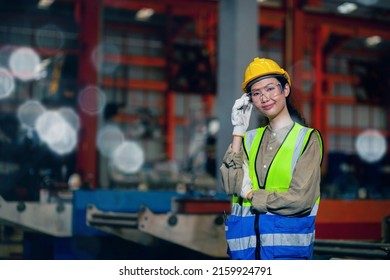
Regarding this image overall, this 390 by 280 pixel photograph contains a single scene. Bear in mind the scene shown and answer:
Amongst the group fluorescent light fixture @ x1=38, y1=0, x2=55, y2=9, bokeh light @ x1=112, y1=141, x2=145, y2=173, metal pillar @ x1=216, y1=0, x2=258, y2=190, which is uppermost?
fluorescent light fixture @ x1=38, y1=0, x2=55, y2=9

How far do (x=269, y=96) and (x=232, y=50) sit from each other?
3130 mm

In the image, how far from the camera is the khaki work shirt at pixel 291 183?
2.45 metres

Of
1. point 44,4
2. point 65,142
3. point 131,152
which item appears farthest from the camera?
point 131,152

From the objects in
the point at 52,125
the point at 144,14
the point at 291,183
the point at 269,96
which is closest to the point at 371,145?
the point at 144,14

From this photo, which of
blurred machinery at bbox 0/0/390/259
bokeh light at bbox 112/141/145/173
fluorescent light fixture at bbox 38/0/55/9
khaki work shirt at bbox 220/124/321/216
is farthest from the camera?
bokeh light at bbox 112/141/145/173

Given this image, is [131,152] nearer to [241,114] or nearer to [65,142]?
[65,142]

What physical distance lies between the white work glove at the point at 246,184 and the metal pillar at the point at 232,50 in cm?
305

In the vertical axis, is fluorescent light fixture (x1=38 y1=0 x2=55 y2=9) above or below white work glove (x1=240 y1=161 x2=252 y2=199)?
above

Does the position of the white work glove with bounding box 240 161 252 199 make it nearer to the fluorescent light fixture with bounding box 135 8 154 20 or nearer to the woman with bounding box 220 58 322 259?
the woman with bounding box 220 58 322 259

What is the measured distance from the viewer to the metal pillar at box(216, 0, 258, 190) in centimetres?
559

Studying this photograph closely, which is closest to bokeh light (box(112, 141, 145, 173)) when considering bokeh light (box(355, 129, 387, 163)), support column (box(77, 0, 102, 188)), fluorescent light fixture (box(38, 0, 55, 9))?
fluorescent light fixture (box(38, 0, 55, 9))

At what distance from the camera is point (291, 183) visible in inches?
97.3

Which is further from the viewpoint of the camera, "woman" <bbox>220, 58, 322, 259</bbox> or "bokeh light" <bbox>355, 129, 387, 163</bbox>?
"bokeh light" <bbox>355, 129, 387, 163</bbox>

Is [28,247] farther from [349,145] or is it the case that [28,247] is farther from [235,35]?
[349,145]
